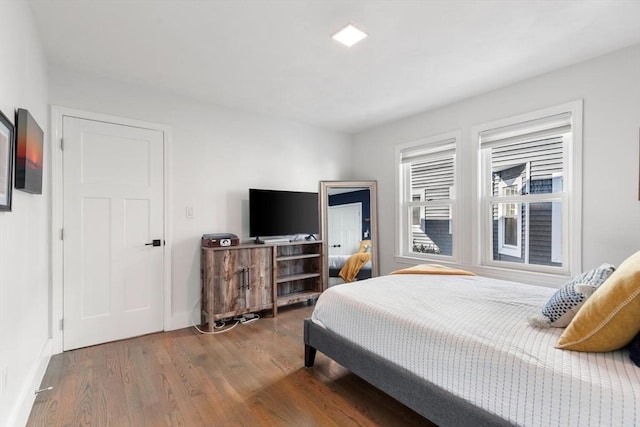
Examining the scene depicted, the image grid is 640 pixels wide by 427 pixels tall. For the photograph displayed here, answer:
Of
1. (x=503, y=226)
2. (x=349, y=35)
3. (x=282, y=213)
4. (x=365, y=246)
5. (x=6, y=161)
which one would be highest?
(x=349, y=35)

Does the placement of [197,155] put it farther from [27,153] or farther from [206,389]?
[206,389]

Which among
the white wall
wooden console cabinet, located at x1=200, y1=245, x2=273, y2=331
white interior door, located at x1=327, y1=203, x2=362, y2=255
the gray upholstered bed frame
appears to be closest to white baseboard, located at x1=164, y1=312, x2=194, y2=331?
wooden console cabinet, located at x1=200, y1=245, x2=273, y2=331

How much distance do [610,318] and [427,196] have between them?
2.91 metres

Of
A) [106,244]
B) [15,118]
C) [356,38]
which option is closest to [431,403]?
[356,38]

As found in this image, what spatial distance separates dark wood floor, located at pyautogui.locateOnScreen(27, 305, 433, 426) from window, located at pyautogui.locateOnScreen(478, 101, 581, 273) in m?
2.12

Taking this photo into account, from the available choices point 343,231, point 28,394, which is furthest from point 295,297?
point 28,394

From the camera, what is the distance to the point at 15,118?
1.68 m

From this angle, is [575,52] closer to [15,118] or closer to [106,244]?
[15,118]

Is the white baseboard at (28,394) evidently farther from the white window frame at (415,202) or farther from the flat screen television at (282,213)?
the white window frame at (415,202)

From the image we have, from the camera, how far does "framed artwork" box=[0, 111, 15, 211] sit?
142cm

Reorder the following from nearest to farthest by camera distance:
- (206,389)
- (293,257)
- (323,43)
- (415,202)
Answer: (206,389), (323,43), (293,257), (415,202)

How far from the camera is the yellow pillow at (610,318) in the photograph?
3.81ft

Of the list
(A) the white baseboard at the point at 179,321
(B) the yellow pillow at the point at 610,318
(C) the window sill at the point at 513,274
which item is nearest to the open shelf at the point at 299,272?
(A) the white baseboard at the point at 179,321

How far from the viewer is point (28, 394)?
73.9 inches
